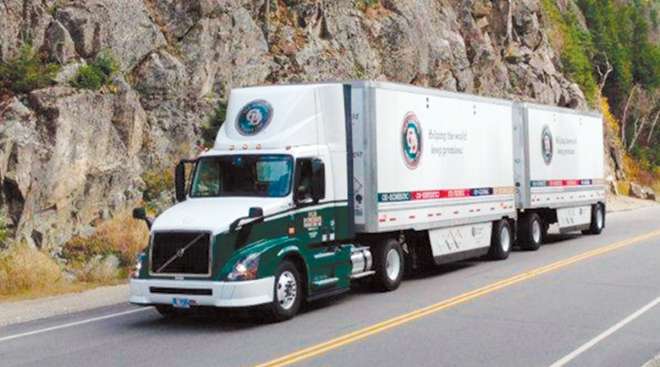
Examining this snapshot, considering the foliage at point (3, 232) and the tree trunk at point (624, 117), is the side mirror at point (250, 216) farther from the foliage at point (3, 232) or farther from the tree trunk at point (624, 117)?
the tree trunk at point (624, 117)

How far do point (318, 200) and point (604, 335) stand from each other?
15.4 ft

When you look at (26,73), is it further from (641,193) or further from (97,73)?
(641,193)

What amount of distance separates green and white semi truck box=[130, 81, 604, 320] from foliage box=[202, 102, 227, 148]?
406 inches

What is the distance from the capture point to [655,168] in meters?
64.5

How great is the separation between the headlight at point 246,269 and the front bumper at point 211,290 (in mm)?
81

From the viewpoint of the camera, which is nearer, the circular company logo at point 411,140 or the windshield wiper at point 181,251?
the windshield wiper at point 181,251

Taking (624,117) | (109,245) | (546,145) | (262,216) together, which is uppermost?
(624,117)

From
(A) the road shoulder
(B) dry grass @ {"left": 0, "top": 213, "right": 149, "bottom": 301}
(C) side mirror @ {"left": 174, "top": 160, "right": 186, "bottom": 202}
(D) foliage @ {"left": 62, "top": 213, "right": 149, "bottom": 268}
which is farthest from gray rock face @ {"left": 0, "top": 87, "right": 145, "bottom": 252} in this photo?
(C) side mirror @ {"left": 174, "top": 160, "right": 186, "bottom": 202}

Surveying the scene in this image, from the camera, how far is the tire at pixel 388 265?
14.3 metres

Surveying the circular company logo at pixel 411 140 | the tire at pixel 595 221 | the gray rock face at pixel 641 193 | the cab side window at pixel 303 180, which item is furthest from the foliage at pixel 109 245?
the gray rock face at pixel 641 193

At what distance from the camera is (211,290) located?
11.0m

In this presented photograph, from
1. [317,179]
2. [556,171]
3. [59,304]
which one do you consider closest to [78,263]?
[59,304]

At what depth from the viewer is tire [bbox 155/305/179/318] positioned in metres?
12.1

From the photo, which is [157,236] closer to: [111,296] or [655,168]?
[111,296]
